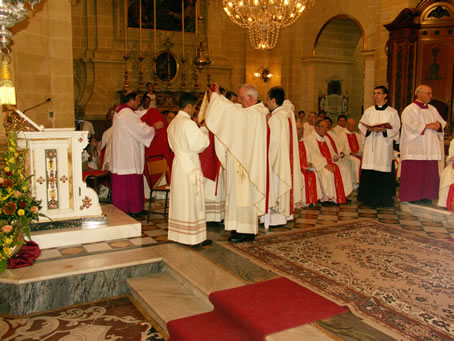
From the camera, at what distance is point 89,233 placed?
539cm

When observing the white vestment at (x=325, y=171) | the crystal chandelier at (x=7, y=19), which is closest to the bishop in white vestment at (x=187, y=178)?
the crystal chandelier at (x=7, y=19)

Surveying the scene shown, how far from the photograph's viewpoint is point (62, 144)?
17.7ft

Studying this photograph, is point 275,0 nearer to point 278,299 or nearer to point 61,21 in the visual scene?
point 61,21

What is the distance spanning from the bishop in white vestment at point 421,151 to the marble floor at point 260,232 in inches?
17.9

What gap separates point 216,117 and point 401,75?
6.65 m

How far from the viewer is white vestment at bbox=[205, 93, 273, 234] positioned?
5270mm

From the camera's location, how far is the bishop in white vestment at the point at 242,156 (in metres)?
5.27

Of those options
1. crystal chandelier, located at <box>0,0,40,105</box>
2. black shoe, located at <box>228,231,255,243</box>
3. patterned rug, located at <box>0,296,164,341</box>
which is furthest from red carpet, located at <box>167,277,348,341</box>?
crystal chandelier, located at <box>0,0,40,105</box>

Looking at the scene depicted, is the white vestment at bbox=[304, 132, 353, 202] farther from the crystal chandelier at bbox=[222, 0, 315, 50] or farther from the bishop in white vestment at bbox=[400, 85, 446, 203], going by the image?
the crystal chandelier at bbox=[222, 0, 315, 50]

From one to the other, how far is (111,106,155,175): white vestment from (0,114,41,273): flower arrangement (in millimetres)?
2217

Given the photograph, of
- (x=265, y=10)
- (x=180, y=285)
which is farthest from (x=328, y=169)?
(x=180, y=285)

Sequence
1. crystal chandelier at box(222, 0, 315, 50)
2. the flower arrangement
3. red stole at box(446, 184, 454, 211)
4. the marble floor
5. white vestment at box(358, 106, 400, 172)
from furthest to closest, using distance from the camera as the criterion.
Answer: crystal chandelier at box(222, 0, 315, 50) < white vestment at box(358, 106, 400, 172) < red stole at box(446, 184, 454, 211) < the marble floor < the flower arrangement

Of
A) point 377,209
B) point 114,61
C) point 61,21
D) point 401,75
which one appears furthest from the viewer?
point 114,61

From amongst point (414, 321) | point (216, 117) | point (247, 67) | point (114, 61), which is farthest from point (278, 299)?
point (247, 67)
